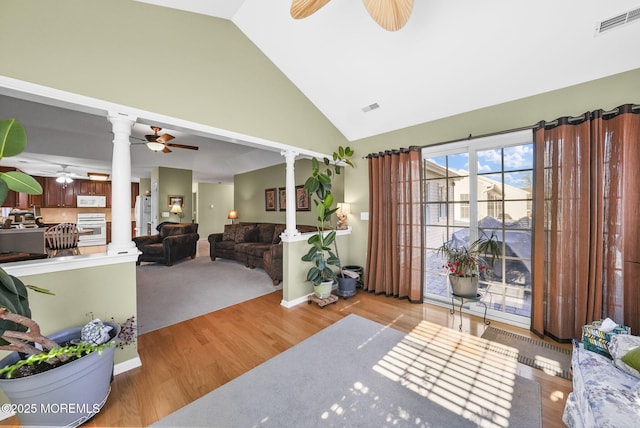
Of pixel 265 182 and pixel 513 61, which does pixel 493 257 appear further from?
pixel 265 182

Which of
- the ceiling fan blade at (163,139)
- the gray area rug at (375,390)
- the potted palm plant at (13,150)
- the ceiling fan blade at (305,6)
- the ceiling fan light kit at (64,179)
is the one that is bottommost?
the gray area rug at (375,390)

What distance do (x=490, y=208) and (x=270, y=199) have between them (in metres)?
5.03

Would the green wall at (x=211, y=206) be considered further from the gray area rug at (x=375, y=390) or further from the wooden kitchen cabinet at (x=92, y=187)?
the gray area rug at (x=375, y=390)

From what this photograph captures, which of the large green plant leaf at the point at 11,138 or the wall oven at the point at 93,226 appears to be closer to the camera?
the large green plant leaf at the point at 11,138

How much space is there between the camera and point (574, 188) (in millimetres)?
2205

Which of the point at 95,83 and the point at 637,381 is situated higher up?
the point at 95,83

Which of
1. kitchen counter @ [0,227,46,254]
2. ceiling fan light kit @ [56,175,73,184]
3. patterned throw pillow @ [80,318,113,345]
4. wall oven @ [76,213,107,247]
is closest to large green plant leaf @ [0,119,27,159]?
patterned throw pillow @ [80,318,113,345]

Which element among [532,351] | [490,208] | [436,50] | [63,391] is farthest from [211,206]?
[532,351]

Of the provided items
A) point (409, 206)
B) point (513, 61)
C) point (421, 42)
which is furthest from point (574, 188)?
point (421, 42)

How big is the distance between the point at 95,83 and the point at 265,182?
15.9 feet

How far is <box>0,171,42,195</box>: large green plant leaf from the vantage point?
1255 mm

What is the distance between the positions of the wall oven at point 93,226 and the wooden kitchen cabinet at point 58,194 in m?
0.52

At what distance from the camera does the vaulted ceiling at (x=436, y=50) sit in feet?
6.45

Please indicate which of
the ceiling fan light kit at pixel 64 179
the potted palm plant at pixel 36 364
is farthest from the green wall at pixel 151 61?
the ceiling fan light kit at pixel 64 179
